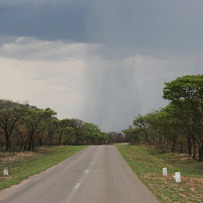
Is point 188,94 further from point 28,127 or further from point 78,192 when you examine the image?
point 28,127

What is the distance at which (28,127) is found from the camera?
48.8m

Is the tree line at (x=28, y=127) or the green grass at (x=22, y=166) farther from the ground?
the tree line at (x=28, y=127)

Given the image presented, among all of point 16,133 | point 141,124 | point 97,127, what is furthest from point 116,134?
point 16,133

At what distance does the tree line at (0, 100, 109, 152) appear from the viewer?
4331 centimetres

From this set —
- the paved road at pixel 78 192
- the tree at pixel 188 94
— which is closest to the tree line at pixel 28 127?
the tree at pixel 188 94

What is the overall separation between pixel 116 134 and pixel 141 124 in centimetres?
7735

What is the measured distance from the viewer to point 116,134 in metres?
151

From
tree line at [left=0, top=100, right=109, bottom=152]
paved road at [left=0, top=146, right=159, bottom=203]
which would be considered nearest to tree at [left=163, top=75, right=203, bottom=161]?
paved road at [left=0, top=146, right=159, bottom=203]

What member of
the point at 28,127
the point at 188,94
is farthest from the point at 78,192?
the point at 28,127

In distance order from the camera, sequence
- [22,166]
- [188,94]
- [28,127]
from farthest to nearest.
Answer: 1. [28,127]
2. [188,94]
3. [22,166]

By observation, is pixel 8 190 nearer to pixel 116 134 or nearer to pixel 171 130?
pixel 171 130

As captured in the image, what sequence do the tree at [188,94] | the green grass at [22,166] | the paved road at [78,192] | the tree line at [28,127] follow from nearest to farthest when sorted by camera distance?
the paved road at [78,192], the green grass at [22,166], the tree at [188,94], the tree line at [28,127]

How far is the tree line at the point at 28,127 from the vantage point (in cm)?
4331

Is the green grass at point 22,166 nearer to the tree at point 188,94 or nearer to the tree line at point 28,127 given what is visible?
the tree line at point 28,127
